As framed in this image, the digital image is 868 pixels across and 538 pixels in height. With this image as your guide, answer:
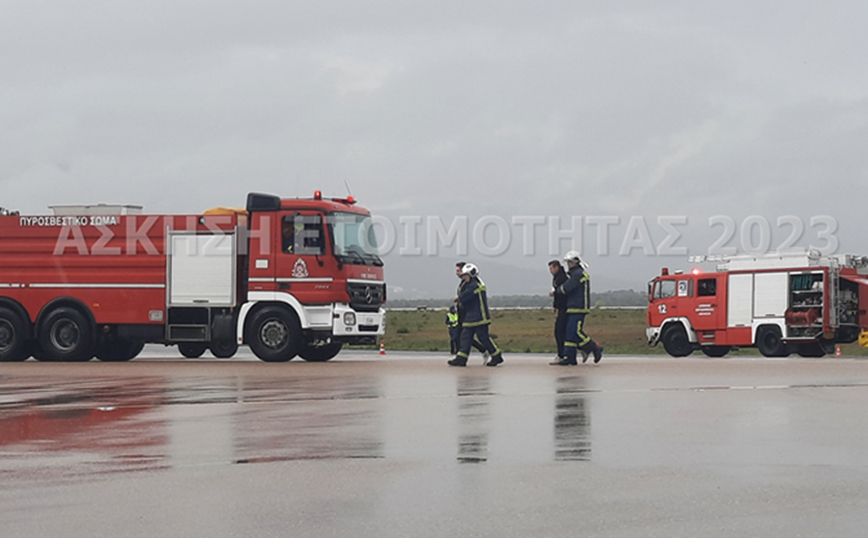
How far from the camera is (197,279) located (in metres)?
21.6

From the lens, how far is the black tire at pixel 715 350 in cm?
3225

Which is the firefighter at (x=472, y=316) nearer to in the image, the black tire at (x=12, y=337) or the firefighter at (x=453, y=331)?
the firefighter at (x=453, y=331)

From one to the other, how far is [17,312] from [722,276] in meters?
18.7

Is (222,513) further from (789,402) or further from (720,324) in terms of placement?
(720,324)

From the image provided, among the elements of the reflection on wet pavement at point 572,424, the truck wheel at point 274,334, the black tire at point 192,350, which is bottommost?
the black tire at point 192,350

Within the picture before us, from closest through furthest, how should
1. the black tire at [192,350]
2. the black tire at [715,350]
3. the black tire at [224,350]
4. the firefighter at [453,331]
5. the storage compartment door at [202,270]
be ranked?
the storage compartment door at [202,270]
the black tire at [224,350]
the black tire at [192,350]
the firefighter at [453,331]
the black tire at [715,350]

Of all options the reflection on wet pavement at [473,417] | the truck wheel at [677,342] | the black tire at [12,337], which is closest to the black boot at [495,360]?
the reflection on wet pavement at [473,417]

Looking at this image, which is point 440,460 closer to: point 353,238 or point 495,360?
point 495,360

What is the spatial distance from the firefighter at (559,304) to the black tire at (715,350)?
13.8m

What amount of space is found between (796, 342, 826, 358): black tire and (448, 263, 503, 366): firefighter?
13.9 metres

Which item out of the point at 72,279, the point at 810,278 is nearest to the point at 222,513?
the point at 72,279

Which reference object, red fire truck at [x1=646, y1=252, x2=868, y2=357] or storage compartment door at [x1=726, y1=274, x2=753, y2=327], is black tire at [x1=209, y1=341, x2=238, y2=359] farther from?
storage compartment door at [x1=726, y1=274, x2=753, y2=327]

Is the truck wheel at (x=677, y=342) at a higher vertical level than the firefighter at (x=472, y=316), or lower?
lower

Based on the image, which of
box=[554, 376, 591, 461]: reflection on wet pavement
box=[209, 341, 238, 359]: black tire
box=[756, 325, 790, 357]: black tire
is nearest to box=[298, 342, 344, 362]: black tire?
box=[209, 341, 238, 359]: black tire
